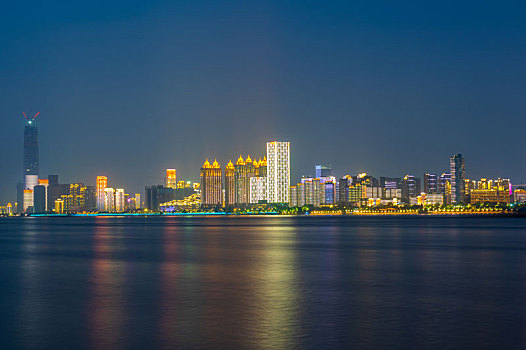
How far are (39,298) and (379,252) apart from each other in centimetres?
3470

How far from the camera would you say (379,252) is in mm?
56719

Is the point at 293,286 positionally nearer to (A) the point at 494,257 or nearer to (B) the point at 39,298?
(B) the point at 39,298

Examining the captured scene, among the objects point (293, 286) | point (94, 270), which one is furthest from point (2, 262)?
point (293, 286)

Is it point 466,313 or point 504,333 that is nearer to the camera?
point 504,333

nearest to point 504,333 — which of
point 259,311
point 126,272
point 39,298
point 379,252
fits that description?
point 259,311

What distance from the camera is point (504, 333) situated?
19.8 m

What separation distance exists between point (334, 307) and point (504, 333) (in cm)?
722

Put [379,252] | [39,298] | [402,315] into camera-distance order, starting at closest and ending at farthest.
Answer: [402,315], [39,298], [379,252]

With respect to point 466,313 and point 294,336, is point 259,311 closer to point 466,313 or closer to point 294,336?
point 294,336

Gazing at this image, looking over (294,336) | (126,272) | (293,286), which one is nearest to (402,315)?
(294,336)

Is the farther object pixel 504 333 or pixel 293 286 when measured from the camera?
pixel 293 286

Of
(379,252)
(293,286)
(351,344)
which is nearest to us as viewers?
(351,344)

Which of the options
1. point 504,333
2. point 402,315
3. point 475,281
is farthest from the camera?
point 475,281

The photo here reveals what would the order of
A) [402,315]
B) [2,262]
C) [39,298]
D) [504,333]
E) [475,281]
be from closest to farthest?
1. [504,333]
2. [402,315]
3. [39,298]
4. [475,281]
5. [2,262]
